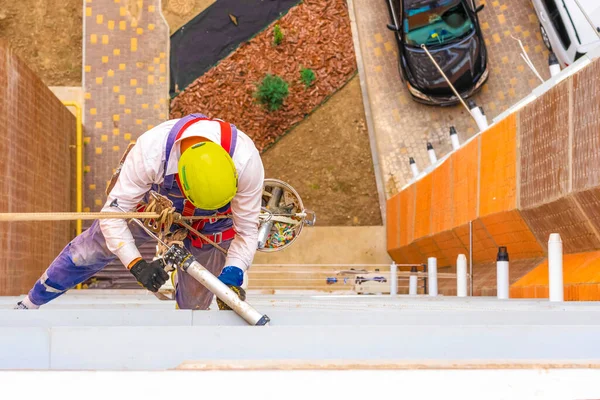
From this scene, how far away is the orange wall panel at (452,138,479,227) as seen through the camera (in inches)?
309

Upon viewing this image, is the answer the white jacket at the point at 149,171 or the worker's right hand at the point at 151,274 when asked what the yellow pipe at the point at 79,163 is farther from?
the worker's right hand at the point at 151,274

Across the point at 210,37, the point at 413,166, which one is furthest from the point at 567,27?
the point at 210,37

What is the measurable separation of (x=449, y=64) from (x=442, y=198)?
2.81 metres

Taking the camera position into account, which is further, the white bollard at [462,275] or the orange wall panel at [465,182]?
the orange wall panel at [465,182]

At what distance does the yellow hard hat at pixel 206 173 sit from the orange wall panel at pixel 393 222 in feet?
21.3

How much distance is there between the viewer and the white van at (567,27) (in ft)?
31.5

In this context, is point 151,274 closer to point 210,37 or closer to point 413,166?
point 413,166

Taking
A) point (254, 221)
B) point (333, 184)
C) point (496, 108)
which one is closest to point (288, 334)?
point (254, 221)

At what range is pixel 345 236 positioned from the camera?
1152 centimetres

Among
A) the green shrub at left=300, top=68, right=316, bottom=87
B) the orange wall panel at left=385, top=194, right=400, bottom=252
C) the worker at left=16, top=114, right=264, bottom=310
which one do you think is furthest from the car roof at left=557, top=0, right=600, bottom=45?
the worker at left=16, top=114, right=264, bottom=310

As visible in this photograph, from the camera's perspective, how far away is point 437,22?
1105 centimetres

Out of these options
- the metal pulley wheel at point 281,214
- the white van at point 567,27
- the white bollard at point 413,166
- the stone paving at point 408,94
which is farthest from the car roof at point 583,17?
the metal pulley wheel at point 281,214

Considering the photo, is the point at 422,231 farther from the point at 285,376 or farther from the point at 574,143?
the point at 285,376

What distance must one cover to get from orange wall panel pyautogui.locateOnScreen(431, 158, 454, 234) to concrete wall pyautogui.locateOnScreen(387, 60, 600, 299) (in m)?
0.01
